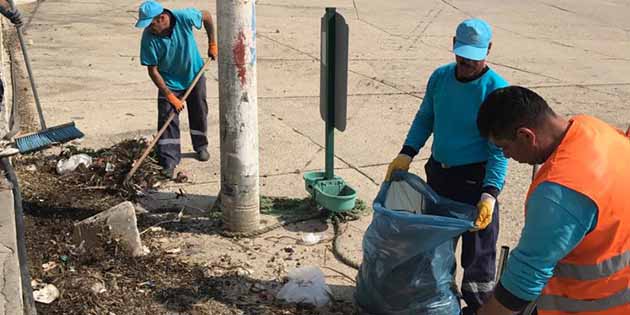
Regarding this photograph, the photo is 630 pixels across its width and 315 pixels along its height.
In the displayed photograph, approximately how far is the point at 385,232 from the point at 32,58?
7.79 meters

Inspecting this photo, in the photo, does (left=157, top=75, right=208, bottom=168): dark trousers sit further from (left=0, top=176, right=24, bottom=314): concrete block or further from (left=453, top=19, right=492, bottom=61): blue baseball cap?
(left=453, top=19, right=492, bottom=61): blue baseball cap

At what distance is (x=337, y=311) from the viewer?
13.2 ft

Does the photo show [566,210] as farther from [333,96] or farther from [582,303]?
[333,96]

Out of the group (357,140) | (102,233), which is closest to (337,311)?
(102,233)

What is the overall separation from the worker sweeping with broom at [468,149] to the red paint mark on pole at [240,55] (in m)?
1.28

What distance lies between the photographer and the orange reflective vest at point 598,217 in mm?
2102

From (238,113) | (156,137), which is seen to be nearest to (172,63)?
(156,137)

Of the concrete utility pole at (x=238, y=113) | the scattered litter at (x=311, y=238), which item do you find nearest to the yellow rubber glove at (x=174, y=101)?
the concrete utility pole at (x=238, y=113)

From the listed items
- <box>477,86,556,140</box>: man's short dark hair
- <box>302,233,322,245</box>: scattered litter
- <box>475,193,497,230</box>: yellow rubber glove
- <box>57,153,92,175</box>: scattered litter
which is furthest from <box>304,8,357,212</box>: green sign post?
<box>477,86,556,140</box>: man's short dark hair

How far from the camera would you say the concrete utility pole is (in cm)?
455

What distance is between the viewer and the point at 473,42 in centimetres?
346

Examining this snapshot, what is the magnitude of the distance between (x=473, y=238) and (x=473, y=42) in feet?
3.38

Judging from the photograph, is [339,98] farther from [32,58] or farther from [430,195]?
[32,58]

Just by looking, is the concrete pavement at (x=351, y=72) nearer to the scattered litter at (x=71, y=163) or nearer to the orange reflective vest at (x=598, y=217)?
the scattered litter at (x=71, y=163)
